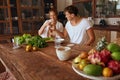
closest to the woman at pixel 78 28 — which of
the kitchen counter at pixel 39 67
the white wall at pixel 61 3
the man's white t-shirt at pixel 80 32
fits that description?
the man's white t-shirt at pixel 80 32

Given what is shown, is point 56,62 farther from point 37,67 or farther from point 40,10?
point 40,10

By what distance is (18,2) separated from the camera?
149 inches

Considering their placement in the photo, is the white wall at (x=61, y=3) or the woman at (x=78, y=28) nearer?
the woman at (x=78, y=28)

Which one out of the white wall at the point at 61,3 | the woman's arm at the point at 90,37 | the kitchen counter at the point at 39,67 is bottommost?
the kitchen counter at the point at 39,67

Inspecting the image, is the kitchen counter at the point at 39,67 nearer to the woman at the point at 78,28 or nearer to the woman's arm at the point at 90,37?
the woman's arm at the point at 90,37

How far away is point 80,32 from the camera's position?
2.33 meters

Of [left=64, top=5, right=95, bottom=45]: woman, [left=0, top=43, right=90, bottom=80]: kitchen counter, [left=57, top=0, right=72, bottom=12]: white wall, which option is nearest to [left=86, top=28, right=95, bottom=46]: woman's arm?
[left=64, top=5, right=95, bottom=45]: woman

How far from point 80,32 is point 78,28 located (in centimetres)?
7

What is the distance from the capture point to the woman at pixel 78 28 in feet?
7.38

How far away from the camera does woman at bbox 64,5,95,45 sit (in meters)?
2.25

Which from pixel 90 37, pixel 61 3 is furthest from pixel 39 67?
pixel 61 3

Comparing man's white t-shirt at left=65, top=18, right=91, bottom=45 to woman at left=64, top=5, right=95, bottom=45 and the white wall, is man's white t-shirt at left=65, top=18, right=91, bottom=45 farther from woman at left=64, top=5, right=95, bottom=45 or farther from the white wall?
A: the white wall

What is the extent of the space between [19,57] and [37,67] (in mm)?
371

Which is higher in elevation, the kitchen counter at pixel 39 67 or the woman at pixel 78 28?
the woman at pixel 78 28
